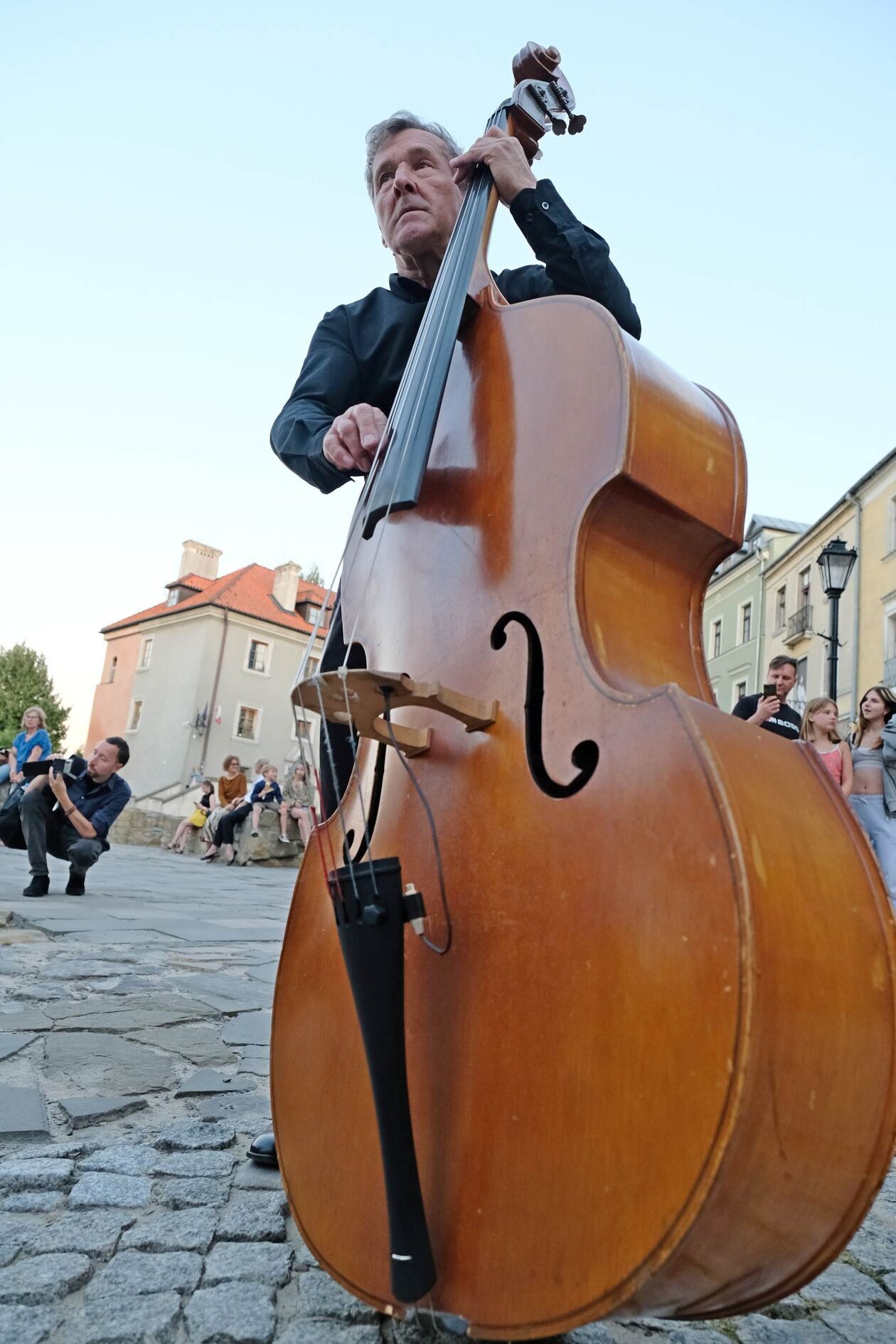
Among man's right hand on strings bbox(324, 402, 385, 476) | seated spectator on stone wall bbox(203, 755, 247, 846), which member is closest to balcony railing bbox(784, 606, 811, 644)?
seated spectator on stone wall bbox(203, 755, 247, 846)

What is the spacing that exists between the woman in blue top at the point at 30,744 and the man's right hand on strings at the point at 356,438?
723 cm

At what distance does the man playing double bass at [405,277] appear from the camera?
1.75m

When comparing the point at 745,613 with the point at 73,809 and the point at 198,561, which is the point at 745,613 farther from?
the point at 73,809

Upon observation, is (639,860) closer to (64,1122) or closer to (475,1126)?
(475,1126)

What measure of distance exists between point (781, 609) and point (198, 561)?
21.0m

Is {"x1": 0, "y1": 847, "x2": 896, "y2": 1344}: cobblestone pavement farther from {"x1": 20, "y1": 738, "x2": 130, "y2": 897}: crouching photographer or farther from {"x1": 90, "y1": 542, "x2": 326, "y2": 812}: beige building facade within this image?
{"x1": 90, "y1": 542, "x2": 326, "y2": 812}: beige building facade

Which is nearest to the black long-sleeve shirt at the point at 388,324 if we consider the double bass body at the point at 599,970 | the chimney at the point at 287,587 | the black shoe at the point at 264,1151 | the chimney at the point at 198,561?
the double bass body at the point at 599,970

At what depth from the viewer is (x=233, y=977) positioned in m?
3.37

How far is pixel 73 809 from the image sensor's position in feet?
20.4

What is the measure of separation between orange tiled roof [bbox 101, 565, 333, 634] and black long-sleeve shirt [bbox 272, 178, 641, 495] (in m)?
30.7

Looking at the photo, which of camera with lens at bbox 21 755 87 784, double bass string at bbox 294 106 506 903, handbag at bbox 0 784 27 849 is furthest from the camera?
handbag at bbox 0 784 27 849

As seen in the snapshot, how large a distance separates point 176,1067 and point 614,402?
5.80 ft

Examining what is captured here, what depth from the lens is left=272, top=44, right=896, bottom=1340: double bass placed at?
0.80 meters

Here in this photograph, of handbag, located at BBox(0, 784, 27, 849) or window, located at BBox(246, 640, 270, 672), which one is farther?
window, located at BBox(246, 640, 270, 672)
